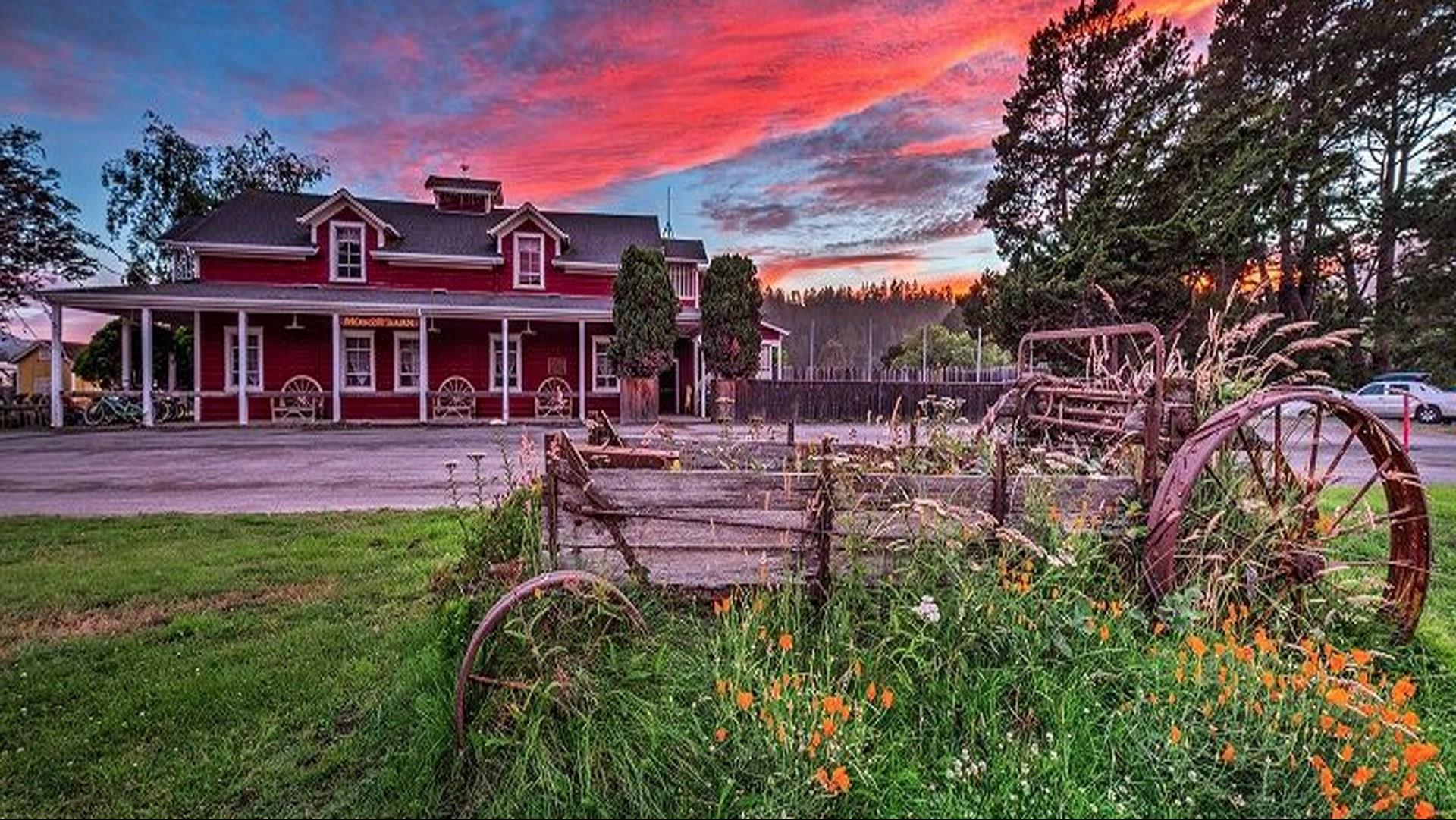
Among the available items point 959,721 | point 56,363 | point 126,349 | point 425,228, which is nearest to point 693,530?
point 959,721

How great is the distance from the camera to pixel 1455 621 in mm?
4230

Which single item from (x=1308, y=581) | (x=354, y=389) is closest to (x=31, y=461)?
(x=354, y=389)

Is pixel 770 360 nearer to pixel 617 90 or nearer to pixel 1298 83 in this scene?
pixel 617 90

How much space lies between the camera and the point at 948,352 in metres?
47.0

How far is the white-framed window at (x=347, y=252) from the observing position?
2336 centimetres

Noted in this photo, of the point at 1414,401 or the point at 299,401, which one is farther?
the point at 1414,401

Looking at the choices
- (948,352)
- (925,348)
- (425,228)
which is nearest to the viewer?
(425,228)

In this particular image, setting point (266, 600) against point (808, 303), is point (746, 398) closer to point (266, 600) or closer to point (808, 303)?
point (266, 600)

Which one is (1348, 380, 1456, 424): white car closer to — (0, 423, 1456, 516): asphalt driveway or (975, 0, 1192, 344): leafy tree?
(0, 423, 1456, 516): asphalt driveway

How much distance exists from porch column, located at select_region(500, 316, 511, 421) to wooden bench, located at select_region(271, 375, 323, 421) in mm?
5210

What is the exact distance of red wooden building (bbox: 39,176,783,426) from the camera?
2069 centimetres

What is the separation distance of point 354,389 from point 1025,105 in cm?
3351

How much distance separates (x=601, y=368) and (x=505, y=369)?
4.64 m

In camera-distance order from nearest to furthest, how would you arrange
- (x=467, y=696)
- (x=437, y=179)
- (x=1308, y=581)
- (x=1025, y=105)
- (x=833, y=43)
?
(x=467, y=696)
(x=1308, y=581)
(x=833, y=43)
(x=437, y=179)
(x=1025, y=105)
